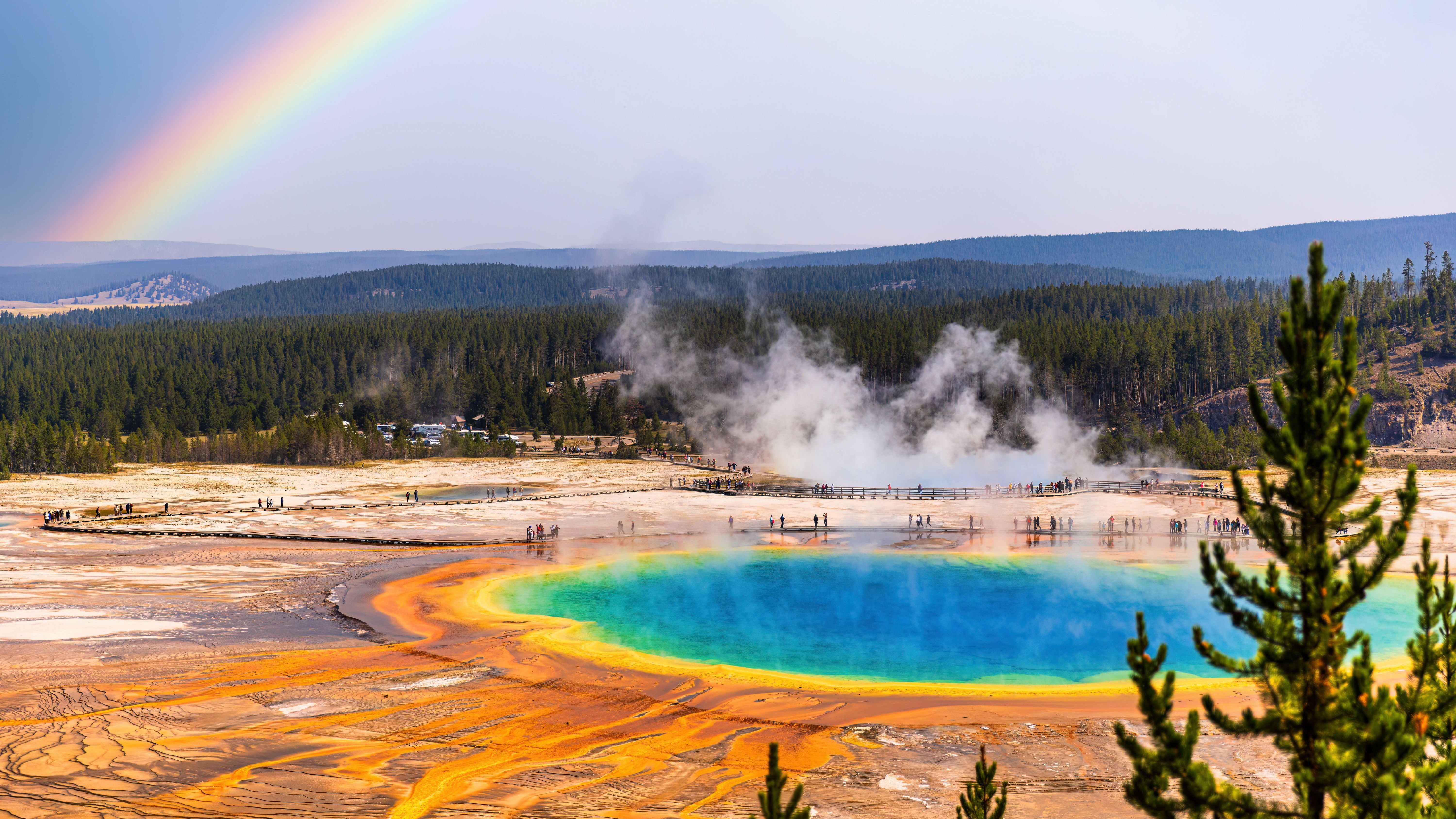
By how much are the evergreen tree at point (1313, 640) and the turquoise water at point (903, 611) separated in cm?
2044

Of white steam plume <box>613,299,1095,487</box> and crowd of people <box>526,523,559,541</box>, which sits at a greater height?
Result: white steam plume <box>613,299,1095,487</box>

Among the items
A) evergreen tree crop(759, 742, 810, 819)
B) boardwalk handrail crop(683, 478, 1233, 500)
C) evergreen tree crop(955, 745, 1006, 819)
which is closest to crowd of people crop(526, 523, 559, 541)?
boardwalk handrail crop(683, 478, 1233, 500)

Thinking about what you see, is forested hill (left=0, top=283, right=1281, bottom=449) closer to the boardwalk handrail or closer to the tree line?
the tree line

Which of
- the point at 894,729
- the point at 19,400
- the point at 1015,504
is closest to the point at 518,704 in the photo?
the point at 894,729

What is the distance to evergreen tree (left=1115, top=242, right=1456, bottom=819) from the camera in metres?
7.43

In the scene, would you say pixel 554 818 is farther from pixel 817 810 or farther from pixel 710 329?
pixel 710 329

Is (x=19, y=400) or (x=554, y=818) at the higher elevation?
(x=19, y=400)

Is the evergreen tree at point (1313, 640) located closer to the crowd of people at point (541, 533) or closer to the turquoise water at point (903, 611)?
the turquoise water at point (903, 611)

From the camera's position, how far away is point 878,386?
102 meters

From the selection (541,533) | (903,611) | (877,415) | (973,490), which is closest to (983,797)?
(903,611)

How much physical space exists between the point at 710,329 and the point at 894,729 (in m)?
103

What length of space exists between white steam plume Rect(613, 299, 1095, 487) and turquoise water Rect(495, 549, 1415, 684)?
2633cm

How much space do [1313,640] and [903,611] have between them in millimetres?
29372

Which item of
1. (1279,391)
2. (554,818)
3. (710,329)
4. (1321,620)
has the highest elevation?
(710,329)
